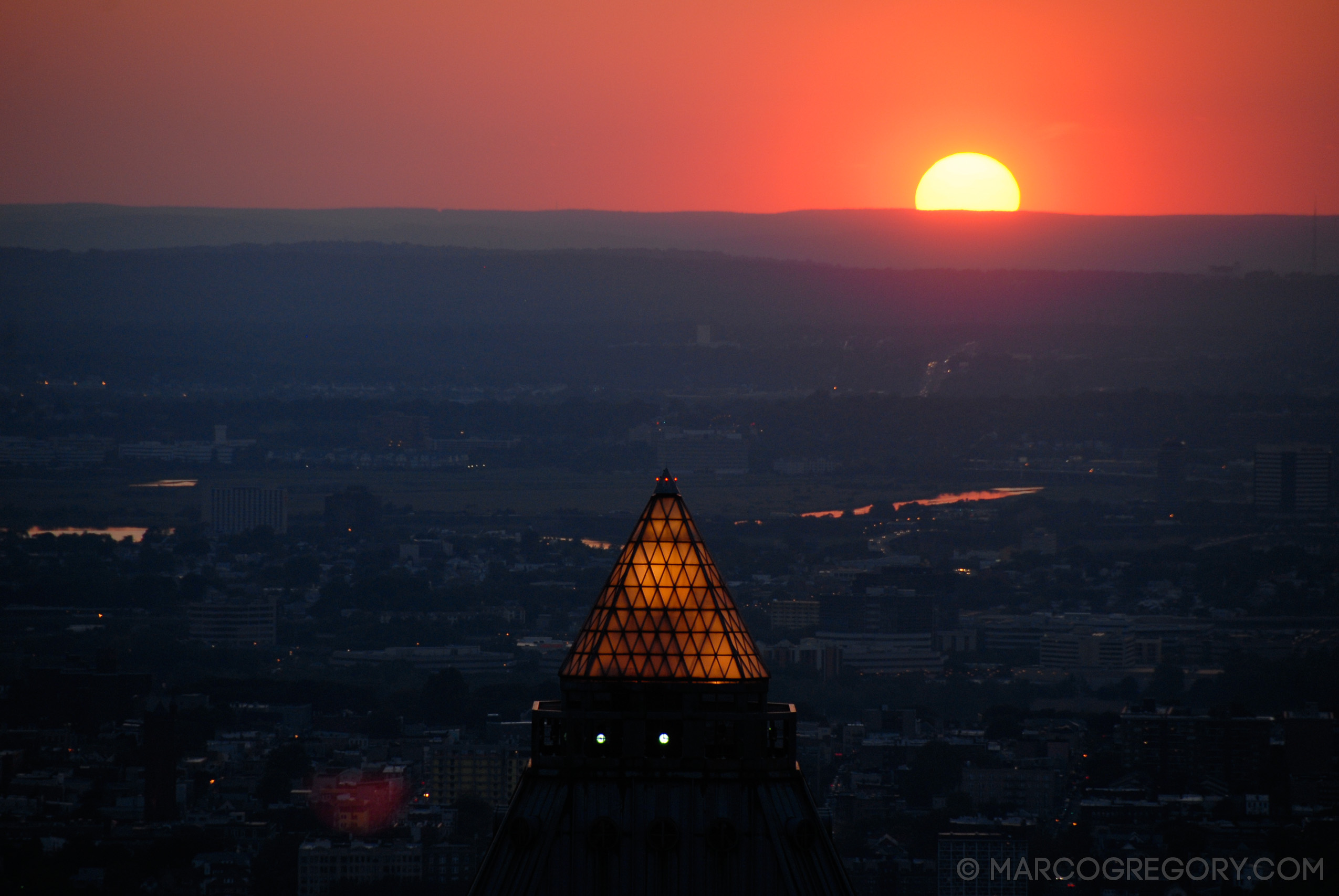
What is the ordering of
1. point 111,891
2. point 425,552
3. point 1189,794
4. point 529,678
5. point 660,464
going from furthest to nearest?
point 660,464, point 425,552, point 529,678, point 1189,794, point 111,891

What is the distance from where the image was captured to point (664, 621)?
48.1 ft

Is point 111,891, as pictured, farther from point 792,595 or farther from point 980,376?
point 980,376

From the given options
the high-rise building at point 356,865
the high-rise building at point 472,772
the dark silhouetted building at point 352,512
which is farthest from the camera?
the dark silhouetted building at point 352,512

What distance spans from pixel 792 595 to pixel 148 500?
59.2 meters

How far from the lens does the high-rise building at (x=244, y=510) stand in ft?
535

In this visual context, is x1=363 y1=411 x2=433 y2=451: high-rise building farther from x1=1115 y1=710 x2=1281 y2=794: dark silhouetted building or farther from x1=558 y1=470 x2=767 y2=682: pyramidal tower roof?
x1=558 y1=470 x2=767 y2=682: pyramidal tower roof

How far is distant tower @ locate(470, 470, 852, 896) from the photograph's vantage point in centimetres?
1428

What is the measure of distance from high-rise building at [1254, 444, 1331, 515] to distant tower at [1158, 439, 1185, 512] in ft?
17.4

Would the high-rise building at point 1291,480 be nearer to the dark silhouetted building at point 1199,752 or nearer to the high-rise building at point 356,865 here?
the dark silhouetted building at point 1199,752

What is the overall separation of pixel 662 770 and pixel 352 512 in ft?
493

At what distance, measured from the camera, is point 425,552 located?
15125 cm

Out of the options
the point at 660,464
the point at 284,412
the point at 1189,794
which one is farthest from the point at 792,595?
the point at 284,412

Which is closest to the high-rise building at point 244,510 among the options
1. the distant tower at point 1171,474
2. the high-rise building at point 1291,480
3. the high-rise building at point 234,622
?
the high-rise building at point 234,622

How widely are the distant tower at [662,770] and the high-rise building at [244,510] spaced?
487 ft
